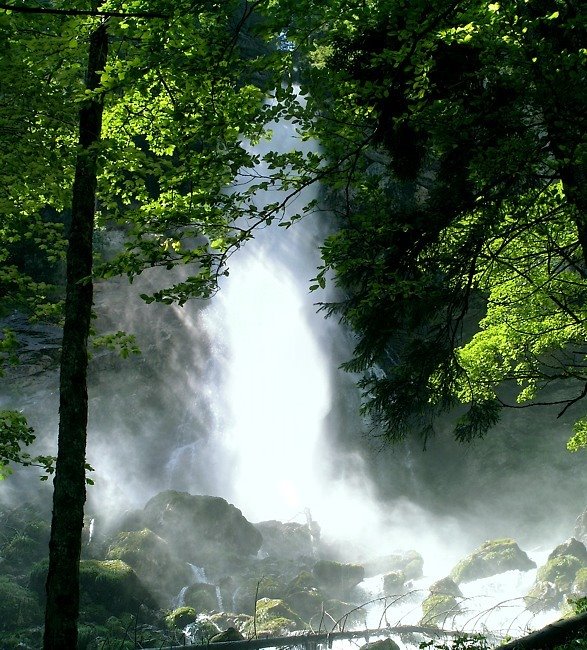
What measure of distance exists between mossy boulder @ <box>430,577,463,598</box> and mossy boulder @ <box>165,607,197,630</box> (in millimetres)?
8051

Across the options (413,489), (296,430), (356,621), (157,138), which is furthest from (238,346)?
(157,138)

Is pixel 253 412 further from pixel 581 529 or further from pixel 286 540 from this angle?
pixel 581 529

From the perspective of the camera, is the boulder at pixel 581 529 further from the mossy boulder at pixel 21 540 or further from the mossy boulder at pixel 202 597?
the mossy boulder at pixel 21 540

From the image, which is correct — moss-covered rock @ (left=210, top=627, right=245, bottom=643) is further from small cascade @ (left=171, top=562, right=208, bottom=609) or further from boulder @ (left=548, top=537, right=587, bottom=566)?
boulder @ (left=548, top=537, right=587, bottom=566)

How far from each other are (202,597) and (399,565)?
9.61 meters

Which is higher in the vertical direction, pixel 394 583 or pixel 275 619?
pixel 394 583

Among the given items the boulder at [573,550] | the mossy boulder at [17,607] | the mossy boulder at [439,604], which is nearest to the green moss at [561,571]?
the boulder at [573,550]

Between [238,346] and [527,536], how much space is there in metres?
18.5

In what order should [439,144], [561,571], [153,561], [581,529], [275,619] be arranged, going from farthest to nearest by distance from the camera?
1. [581,529]
2. [153,561]
3. [561,571]
4. [275,619]
5. [439,144]

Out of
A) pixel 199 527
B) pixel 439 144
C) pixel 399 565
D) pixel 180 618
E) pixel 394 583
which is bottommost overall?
pixel 180 618

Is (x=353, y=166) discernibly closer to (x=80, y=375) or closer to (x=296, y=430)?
(x=80, y=375)

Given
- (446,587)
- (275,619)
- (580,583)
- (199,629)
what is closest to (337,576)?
(446,587)

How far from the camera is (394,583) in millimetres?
21781

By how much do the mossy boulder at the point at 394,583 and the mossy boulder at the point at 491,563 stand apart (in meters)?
1.95
